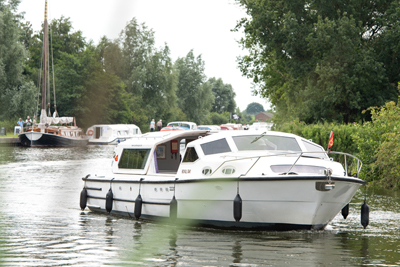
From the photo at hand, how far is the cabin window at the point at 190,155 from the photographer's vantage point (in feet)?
37.8

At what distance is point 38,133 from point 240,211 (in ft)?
119

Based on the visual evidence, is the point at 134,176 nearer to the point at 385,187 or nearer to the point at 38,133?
the point at 385,187

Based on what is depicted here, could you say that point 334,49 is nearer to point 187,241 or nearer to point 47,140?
point 187,241

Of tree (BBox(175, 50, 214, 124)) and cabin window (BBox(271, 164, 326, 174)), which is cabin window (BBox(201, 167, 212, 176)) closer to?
cabin window (BBox(271, 164, 326, 174))

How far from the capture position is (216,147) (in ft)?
37.9

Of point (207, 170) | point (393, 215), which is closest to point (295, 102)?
point (393, 215)

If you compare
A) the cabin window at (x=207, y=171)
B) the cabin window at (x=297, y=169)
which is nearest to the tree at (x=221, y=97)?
the cabin window at (x=207, y=171)

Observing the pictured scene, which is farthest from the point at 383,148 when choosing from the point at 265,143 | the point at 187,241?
the point at 187,241

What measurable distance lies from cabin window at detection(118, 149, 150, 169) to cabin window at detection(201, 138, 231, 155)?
2122 millimetres

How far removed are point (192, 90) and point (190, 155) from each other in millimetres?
84318

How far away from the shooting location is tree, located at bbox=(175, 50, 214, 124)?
95.0 metres

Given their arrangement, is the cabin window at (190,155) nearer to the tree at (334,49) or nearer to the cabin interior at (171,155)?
the cabin interior at (171,155)

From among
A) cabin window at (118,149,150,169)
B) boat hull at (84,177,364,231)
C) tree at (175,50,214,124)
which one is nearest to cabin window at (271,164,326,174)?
boat hull at (84,177,364,231)

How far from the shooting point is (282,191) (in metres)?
9.94
